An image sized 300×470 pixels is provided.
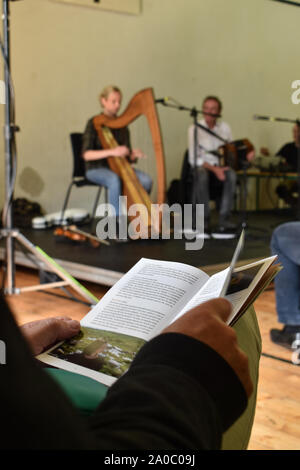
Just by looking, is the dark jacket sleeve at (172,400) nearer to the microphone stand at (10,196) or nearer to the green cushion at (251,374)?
the green cushion at (251,374)

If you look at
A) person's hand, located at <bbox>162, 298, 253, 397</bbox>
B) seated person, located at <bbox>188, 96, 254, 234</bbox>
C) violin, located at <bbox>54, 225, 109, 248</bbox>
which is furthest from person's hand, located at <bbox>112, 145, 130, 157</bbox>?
person's hand, located at <bbox>162, 298, 253, 397</bbox>

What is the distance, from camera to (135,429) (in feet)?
1.34

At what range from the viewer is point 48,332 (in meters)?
0.73

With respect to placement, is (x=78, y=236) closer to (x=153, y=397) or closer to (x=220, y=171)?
(x=220, y=171)

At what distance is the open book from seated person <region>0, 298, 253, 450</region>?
0.11 m

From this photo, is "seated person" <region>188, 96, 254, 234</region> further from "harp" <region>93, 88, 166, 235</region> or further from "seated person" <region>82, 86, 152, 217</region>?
"harp" <region>93, 88, 166, 235</region>

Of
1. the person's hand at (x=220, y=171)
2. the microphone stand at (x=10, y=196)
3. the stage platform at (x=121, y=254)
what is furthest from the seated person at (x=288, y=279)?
the person's hand at (x=220, y=171)

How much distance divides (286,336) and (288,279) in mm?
250

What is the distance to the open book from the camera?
67 cm

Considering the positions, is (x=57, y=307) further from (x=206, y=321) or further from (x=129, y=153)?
(x=206, y=321)

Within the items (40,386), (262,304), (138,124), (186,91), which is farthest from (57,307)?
(186,91)

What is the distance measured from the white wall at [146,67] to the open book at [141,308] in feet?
14.1

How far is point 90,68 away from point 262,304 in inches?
140

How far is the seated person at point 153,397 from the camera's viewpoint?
0.31 metres
